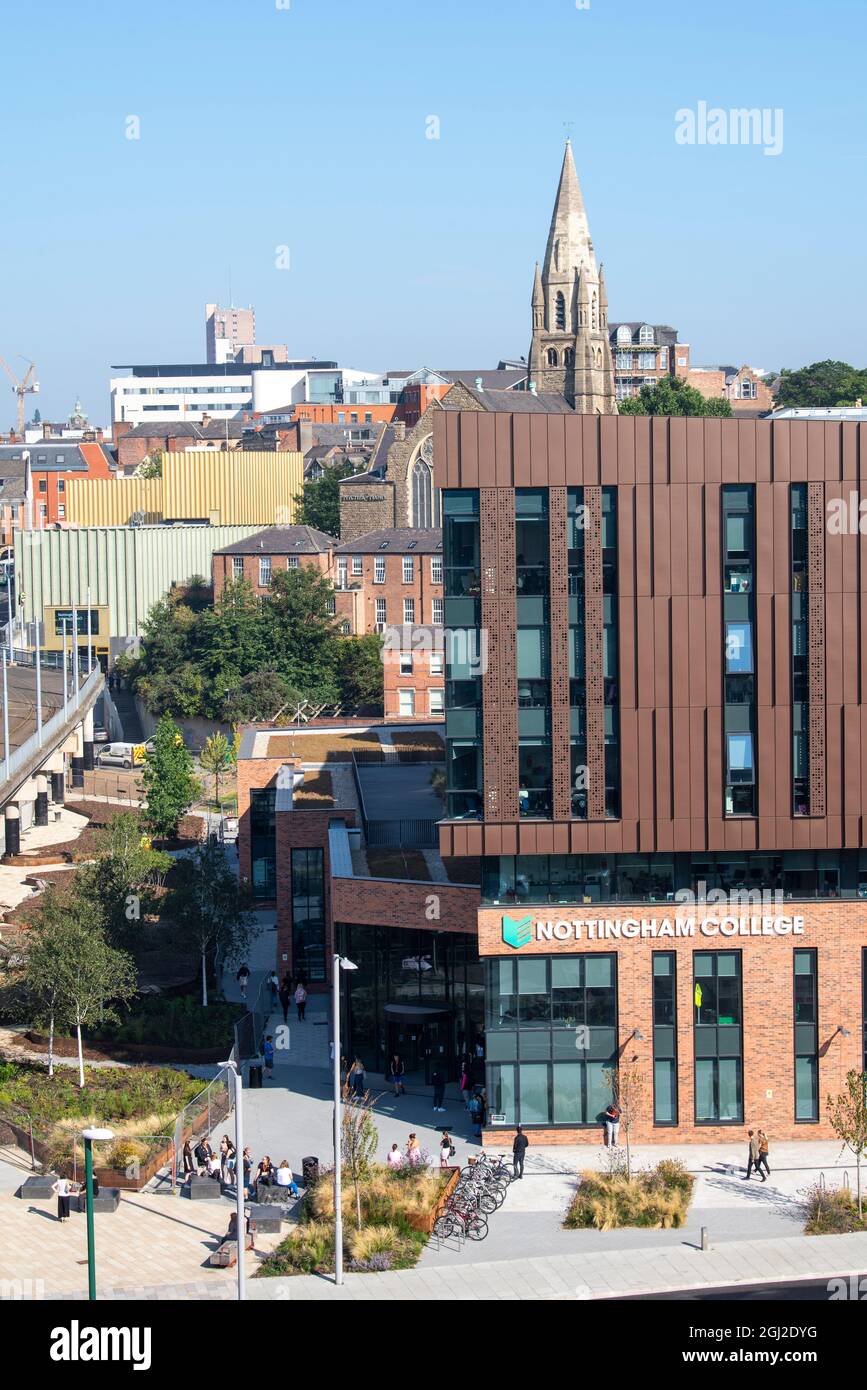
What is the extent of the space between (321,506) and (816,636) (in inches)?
3756

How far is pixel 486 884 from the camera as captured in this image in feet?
132

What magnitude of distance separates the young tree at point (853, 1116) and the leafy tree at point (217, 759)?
47.9m

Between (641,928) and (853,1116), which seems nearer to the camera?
(853,1116)

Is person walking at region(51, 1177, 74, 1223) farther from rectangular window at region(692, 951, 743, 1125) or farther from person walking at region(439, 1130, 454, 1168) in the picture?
rectangular window at region(692, 951, 743, 1125)

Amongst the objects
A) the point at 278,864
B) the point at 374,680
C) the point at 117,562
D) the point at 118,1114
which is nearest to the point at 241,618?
the point at 374,680

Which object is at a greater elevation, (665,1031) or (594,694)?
(594,694)

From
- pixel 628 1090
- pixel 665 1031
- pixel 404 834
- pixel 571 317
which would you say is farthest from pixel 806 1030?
pixel 571 317

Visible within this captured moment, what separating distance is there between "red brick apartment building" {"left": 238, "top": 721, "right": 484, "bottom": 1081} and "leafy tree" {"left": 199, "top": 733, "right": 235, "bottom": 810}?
97.3 ft

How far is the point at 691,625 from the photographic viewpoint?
3959 cm

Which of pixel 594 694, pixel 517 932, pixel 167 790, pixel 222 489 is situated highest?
pixel 222 489

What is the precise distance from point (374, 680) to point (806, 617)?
60.5 m

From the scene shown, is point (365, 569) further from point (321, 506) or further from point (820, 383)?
point (820, 383)
